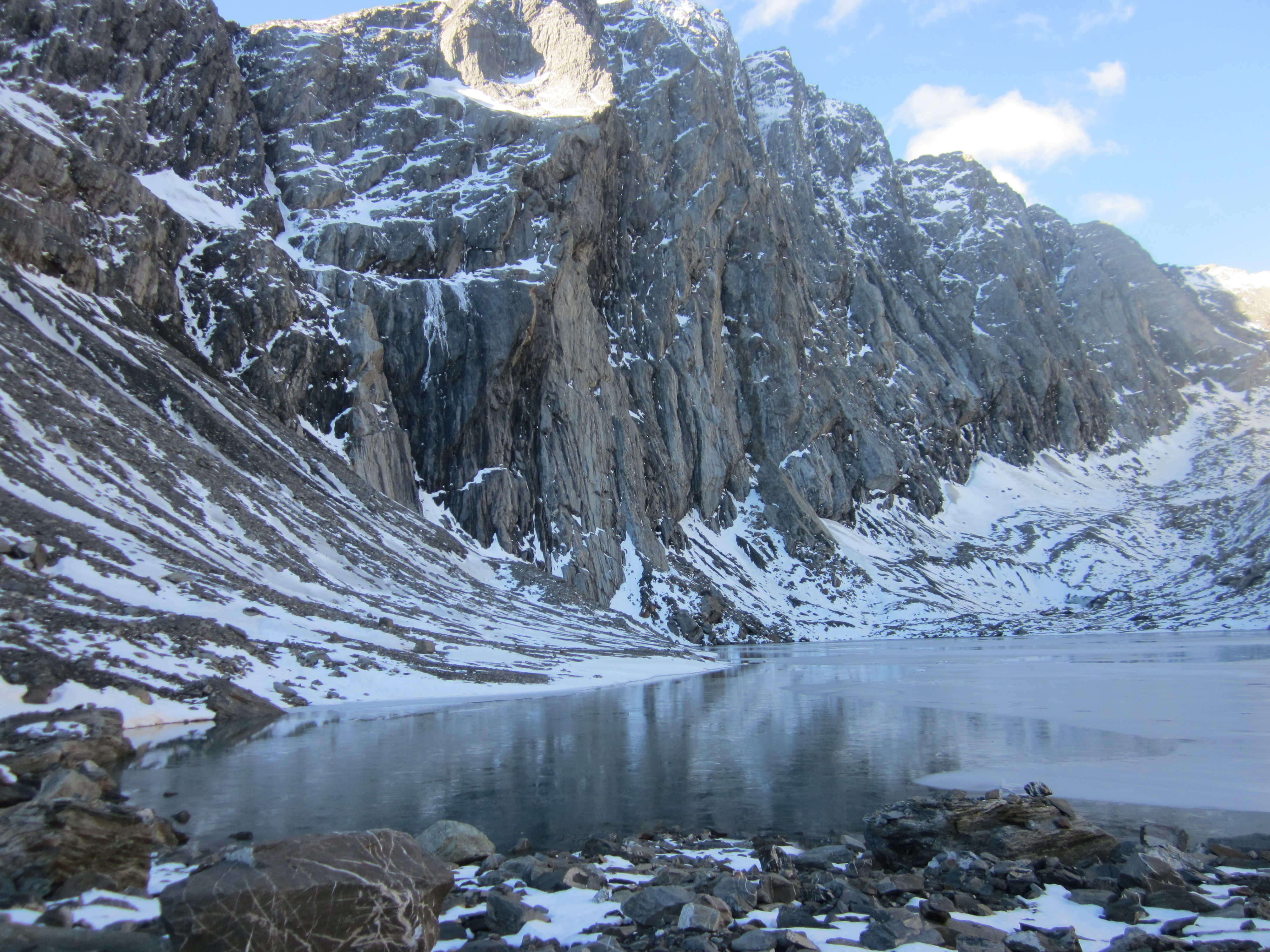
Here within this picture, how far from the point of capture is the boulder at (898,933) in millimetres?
8711

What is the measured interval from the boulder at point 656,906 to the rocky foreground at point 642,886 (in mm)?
24

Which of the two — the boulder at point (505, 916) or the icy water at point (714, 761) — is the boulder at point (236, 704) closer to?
the icy water at point (714, 761)


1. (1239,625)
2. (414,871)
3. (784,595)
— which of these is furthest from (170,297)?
(1239,625)

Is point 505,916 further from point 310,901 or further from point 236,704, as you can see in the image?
point 236,704

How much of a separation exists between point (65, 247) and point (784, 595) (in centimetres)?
9609

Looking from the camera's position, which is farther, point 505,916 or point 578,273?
point 578,273

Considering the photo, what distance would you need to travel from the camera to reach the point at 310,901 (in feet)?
24.9

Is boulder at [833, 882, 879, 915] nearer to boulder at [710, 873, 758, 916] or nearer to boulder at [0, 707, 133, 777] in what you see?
boulder at [710, 873, 758, 916]

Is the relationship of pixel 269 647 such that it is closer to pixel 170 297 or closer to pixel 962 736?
pixel 962 736

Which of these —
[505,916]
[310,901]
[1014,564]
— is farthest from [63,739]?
[1014,564]

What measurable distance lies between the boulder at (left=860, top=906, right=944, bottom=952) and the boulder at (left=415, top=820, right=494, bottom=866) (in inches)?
236

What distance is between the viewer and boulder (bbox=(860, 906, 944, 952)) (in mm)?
8711

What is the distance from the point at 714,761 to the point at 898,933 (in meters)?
13.5

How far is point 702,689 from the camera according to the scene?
4528cm
